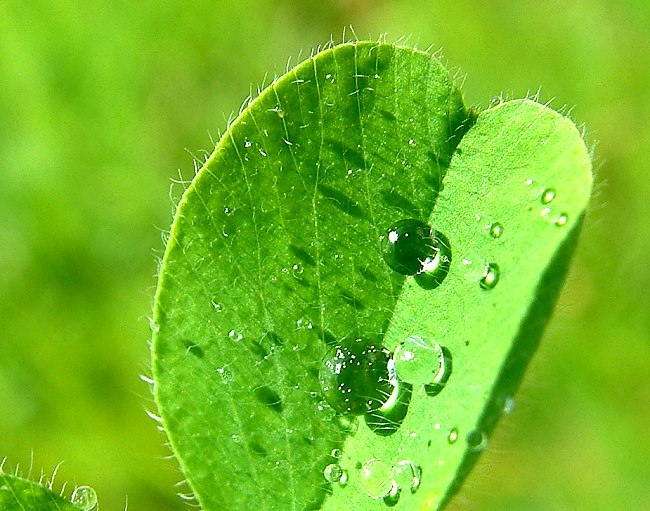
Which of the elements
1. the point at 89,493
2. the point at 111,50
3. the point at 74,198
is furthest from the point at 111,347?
the point at 89,493

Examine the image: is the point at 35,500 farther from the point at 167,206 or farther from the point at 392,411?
the point at 167,206

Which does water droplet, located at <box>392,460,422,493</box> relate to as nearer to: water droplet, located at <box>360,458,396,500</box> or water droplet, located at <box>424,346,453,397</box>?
water droplet, located at <box>360,458,396,500</box>

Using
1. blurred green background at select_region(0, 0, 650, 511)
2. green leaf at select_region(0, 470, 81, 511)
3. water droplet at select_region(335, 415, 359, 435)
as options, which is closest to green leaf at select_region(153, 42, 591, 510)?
water droplet at select_region(335, 415, 359, 435)

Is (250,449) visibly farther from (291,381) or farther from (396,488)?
(396,488)

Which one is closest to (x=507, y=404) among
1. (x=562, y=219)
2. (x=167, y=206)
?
(x=562, y=219)

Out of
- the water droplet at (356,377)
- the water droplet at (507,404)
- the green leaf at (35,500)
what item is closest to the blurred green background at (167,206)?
the green leaf at (35,500)

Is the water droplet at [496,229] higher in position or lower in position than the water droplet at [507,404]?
higher

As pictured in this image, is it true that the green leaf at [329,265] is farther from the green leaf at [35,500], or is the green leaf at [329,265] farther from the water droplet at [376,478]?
the green leaf at [35,500]
